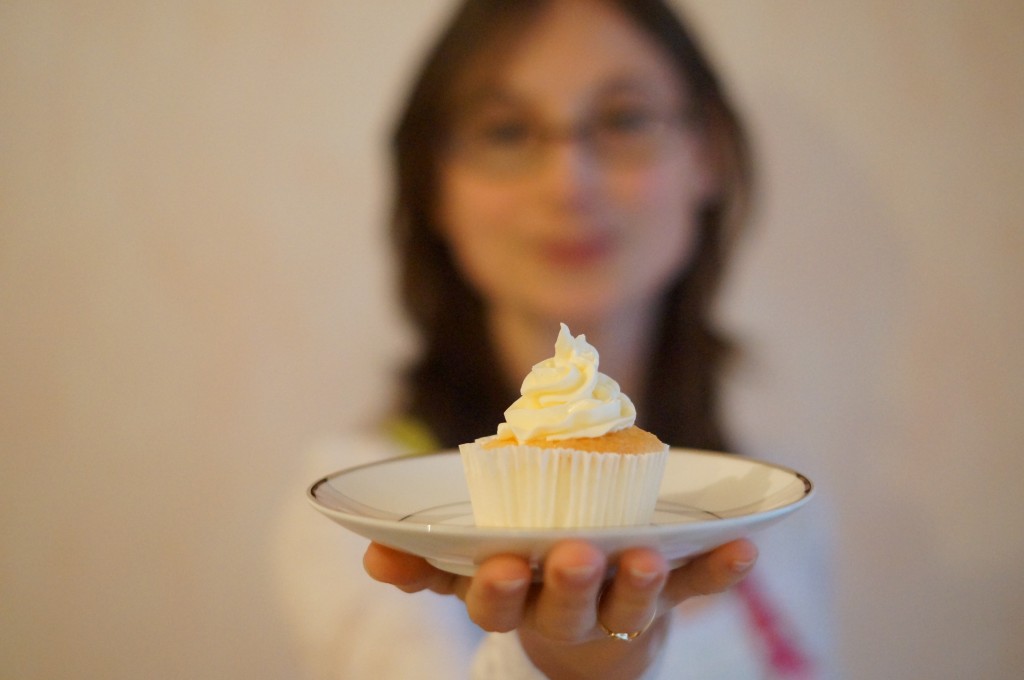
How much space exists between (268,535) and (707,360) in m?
1.09

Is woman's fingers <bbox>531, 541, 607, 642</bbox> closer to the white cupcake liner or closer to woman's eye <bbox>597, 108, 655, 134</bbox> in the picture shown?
the white cupcake liner

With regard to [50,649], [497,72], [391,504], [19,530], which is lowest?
[50,649]

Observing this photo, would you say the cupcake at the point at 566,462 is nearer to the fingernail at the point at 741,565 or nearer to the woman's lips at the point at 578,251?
the fingernail at the point at 741,565

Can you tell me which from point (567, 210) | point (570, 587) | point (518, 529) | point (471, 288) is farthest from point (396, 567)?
point (567, 210)

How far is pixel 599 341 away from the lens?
1.63m

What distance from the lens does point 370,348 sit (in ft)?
5.19

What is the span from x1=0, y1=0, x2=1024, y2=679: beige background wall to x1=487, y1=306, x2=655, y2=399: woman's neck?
0.22m

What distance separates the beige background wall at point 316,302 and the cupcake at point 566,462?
0.67m

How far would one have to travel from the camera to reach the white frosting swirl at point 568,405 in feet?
3.12

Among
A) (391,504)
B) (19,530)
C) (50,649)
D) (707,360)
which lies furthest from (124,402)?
(707,360)

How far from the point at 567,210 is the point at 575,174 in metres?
0.08

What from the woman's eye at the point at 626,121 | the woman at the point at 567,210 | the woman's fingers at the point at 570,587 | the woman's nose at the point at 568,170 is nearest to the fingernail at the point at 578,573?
the woman's fingers at the point at 570,587

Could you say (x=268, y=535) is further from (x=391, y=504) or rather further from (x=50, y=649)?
(x=391, y=504)

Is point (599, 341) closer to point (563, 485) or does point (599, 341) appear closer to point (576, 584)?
point (563, 485)
